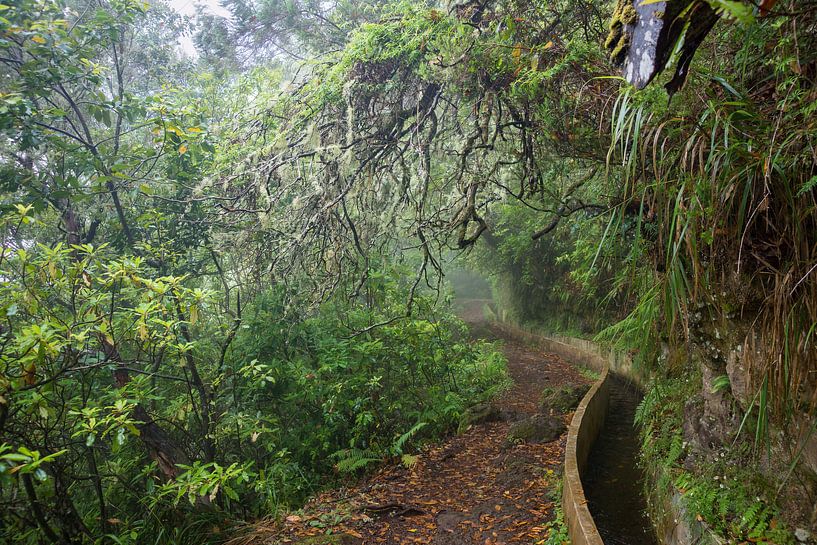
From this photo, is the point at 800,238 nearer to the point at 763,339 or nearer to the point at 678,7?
the point at 763,339

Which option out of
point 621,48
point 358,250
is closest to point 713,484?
point 621,48

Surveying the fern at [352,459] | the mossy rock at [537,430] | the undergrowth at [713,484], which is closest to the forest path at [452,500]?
the mossy rock at [537,430]

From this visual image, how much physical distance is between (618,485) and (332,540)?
11.5 feet

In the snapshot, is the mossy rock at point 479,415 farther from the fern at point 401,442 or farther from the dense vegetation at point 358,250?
the fern at point 401,442

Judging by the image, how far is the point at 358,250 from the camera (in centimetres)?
630

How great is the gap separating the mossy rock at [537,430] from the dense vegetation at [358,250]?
1.11 metres

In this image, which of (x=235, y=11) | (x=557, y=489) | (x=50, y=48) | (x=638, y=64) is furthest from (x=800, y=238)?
(x=235, y=11)

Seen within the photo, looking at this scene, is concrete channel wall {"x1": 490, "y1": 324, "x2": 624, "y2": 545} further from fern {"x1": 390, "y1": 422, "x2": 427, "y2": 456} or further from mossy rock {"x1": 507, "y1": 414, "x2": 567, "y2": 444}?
fern {"x1": 390, "y1": 422, "x2": 427, "y2": 456}

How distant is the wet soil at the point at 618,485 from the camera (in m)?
4.70

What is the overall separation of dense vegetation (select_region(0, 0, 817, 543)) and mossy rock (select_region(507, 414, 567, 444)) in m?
1.11

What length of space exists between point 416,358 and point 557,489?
130 inches

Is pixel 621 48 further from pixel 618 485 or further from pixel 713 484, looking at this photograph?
pixel 618 485

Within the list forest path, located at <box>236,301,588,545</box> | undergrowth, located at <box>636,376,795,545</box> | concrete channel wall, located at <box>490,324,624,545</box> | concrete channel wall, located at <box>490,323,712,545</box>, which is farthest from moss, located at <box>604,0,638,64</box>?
forest path, located at <box>236,301,588,545</box>

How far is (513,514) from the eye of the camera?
496 centimetres
